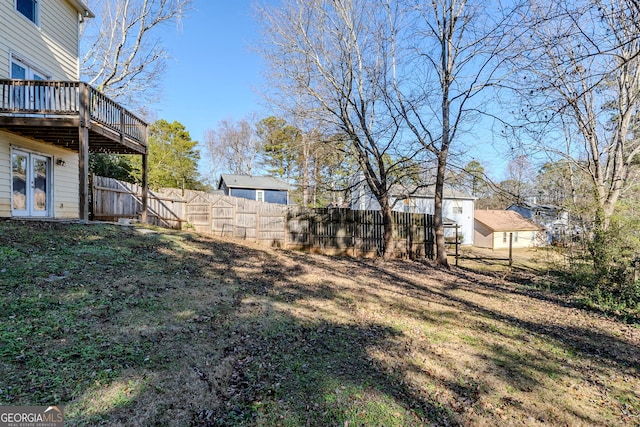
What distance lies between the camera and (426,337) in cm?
449

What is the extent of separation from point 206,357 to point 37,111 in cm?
790

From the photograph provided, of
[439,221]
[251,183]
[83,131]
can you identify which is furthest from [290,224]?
[251,183]

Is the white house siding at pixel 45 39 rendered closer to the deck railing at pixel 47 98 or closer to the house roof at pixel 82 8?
the house roof at pixel 82 8

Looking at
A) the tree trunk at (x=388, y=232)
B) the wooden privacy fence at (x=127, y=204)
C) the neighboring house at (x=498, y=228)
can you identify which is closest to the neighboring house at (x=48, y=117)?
the wooden privacy fence at (x=127, y=204)

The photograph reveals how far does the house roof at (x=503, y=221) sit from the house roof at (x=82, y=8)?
95.2 ft

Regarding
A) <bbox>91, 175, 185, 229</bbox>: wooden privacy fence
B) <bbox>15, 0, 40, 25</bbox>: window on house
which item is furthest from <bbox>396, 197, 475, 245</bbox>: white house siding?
<bbox>15, 0, 40, 25</bbox>: window on house

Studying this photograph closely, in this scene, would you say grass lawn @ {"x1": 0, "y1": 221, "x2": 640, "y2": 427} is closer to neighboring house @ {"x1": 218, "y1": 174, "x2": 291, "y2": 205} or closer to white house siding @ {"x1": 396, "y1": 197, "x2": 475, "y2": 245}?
neighboring house @ {"x1": 218, "y1": 174, "x2": 291, "y2": 205}

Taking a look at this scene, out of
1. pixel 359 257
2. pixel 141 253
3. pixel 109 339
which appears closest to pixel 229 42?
pixel 141 253

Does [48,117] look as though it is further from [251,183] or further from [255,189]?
[251,183]

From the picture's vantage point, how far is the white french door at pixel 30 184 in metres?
8.05

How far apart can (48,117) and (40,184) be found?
2.52 meters

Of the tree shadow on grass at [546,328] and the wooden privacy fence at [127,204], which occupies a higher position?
the wooden privacy fence at [127,204]

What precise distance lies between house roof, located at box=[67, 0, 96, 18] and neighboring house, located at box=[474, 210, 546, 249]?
95.2ft

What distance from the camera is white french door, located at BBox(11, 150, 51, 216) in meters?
8.05
